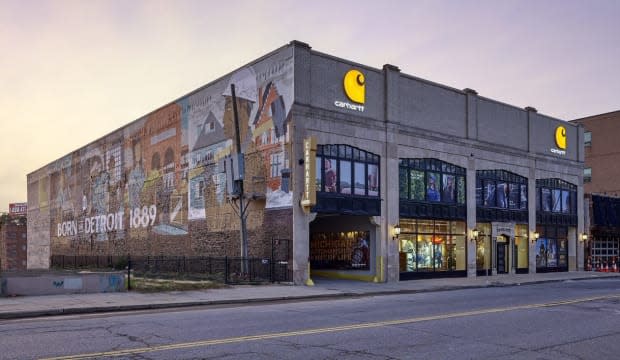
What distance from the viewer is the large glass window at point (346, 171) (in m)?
29.4

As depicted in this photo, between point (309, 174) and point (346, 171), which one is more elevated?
point (346, 171)

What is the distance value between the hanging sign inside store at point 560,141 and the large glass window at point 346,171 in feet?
63.7

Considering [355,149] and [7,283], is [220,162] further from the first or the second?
[7,283]

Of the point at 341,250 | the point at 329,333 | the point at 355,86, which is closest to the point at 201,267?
the point at 341,250

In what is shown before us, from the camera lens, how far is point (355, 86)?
1224 inches

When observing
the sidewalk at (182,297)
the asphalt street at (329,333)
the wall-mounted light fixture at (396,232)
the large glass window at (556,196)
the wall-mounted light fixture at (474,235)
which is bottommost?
the sidewalk at (182,297)

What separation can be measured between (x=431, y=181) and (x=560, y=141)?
16.0m

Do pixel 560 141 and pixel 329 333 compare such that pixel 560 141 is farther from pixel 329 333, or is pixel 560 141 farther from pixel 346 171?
pixel 329 333

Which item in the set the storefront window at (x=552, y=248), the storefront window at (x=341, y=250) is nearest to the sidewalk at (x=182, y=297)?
the storefront window at (x=341, y=250)

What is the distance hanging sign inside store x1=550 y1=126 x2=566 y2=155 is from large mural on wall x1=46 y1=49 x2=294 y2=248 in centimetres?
2429

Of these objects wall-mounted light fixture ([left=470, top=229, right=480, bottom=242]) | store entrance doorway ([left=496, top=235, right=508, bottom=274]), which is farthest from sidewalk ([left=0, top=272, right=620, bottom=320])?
store entrance doorway ([left=496, top=235, right=508, bottom=274])

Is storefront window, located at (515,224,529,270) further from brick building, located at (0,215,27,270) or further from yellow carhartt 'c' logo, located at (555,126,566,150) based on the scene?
brick building, located at (0,215,27,270)

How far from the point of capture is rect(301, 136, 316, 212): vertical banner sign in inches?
1089

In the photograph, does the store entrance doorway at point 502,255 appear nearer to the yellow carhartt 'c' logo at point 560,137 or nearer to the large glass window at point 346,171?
the yellow carhartt 'c' logo at point 560,137
